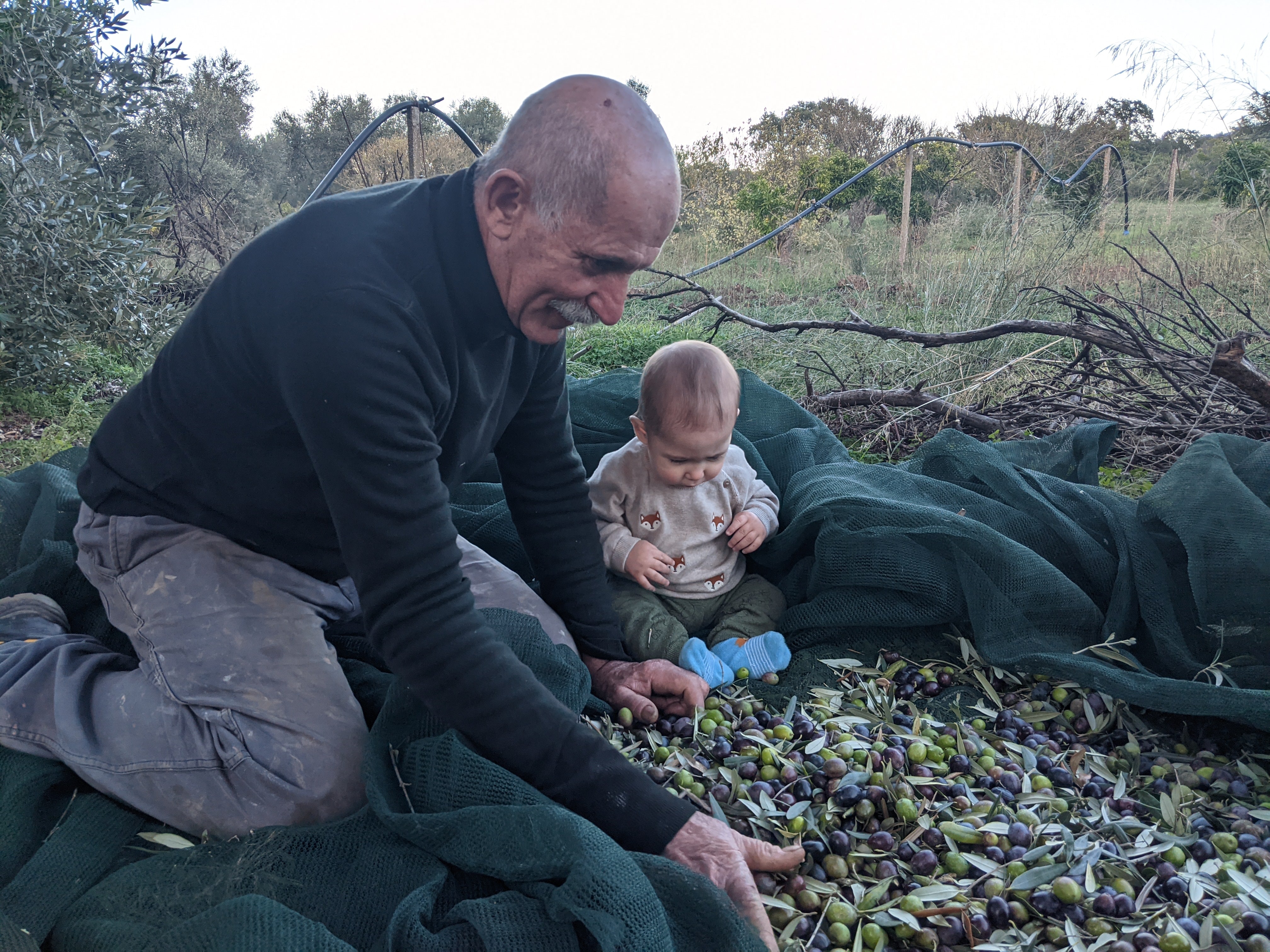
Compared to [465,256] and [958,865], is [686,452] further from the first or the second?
[958,865]

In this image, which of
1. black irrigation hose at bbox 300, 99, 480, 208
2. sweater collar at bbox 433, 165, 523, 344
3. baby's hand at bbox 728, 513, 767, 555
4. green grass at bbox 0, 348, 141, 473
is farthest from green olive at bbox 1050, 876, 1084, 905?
green grass at bbox 0, 348, 141, 473

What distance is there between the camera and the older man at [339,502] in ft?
4.97

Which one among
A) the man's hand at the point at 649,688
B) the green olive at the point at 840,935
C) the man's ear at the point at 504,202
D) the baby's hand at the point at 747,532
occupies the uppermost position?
the man's ear at the point at 504,202

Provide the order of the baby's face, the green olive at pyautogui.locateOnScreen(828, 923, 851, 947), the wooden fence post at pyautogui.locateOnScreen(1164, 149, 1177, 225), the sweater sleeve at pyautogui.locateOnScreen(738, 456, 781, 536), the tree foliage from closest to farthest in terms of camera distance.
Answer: the green olive at pyautogui.locateOnScreen(828, 923, 851, 947), the baby's face, the sweater sleeve at pyautogui.locateOnScreen(738, 456, 781, 536), the tree foliage, the wooden fence post at pyautogui.locateOnScreen(1164, 149, 1177, 225)

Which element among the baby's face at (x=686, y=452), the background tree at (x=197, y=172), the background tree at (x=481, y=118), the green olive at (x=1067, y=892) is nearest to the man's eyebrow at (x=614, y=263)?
the baby's face at (x=686, y=452)

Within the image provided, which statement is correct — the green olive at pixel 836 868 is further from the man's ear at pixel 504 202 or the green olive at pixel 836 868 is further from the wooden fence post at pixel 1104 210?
the wooden fence post at pixel 1104 210

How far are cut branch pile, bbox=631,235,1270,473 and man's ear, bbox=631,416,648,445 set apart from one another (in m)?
1.78

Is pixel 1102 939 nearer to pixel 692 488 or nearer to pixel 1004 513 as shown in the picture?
pixel 1004 513

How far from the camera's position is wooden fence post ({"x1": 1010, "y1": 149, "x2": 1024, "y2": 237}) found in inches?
231

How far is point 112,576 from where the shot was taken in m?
1.99

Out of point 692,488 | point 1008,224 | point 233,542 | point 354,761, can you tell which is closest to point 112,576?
point 233,542

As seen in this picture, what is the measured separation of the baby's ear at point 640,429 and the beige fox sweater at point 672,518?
6cm

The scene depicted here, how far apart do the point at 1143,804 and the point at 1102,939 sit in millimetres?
469

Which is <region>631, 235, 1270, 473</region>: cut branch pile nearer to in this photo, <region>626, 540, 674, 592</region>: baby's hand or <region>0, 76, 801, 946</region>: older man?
<region>626, 540, 674, 592</region>: baby's hand
